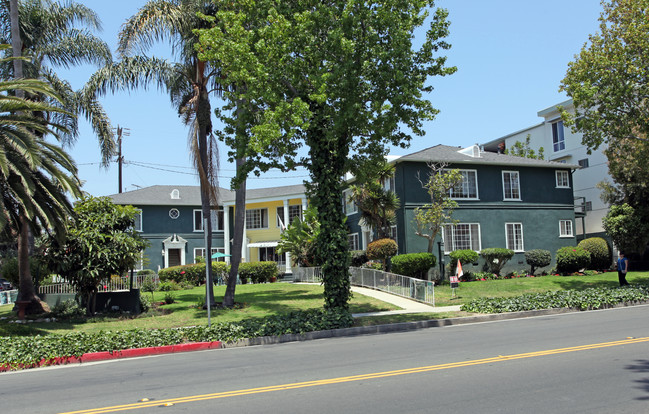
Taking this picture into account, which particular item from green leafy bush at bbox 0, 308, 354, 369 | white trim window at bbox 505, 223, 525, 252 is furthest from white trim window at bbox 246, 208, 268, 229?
green leafy bush at bbox 0, 308, 354, 369

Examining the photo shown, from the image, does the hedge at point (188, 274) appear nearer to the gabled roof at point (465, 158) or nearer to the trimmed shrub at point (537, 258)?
the gabled roof at point (465, 158)

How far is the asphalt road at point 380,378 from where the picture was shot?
654 cm

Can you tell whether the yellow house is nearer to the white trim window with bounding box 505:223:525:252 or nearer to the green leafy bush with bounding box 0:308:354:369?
the white trim window with bounding box 505:223:525:252

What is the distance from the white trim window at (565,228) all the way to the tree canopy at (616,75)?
28.5 ft

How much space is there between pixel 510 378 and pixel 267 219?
3395 cm

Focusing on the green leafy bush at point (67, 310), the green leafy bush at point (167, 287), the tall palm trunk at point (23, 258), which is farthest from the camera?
the green leafy bush at point (167, 287)

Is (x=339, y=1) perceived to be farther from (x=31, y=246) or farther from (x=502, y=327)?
(x=31, y=246)

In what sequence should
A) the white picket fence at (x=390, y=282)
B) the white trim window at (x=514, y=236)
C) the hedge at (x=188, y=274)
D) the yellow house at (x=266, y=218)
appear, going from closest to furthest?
the white picket fence at (x=390, y=282), the white trim window at (x=514, y=236), the hedge at (x=188, y=274), the yellow house at (x=266, y=218)

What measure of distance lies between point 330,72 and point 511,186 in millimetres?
18256

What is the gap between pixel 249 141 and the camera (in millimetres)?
14633

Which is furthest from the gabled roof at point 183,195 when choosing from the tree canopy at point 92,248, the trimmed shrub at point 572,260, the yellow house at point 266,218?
the tree canopy at point 92,248

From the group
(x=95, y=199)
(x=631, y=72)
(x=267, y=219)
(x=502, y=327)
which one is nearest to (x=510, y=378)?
Result: (x=502, y=327)

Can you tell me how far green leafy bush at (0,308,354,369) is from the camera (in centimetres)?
1149

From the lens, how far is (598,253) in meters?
28.0
